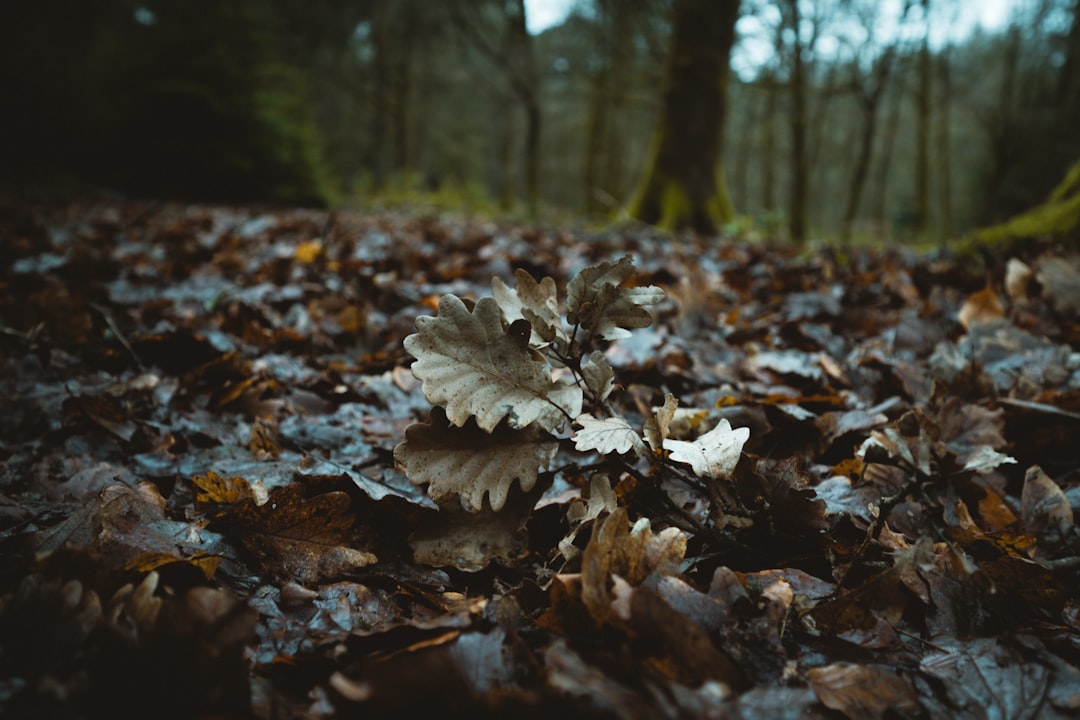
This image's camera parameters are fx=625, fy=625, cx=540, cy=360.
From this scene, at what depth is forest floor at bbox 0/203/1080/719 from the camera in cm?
63

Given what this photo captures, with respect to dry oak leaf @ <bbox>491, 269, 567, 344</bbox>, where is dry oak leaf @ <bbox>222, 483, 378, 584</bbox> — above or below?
below

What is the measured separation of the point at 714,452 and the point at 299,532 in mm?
623

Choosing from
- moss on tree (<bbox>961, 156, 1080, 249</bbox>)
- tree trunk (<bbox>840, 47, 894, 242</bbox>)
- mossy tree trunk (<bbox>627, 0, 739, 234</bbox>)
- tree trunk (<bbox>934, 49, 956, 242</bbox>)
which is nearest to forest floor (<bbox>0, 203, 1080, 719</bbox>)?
moss on tree (<bbox>961, 156, 1080, 249</bbox>)

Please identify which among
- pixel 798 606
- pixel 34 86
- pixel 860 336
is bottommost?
pixel 798 606

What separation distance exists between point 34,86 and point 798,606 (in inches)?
631

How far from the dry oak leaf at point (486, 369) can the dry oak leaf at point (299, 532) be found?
0.26m

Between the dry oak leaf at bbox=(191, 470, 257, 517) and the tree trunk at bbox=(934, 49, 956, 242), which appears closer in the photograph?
the dry oak leaf at bbox=(191, 470, 257, 517)

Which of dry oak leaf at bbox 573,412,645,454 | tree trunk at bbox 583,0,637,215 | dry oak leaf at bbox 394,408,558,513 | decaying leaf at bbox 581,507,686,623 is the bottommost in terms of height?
decaying leaf at bbox 581,507,686,623

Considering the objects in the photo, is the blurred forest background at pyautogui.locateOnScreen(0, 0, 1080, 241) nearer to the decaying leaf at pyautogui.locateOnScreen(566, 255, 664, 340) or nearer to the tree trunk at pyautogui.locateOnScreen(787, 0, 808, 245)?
the tree trunk at pyautogui.locateOnScreen(787, 0, 808, 245)

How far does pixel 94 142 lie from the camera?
11.7 metres

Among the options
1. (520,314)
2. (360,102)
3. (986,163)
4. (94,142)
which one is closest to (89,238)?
(520,314)

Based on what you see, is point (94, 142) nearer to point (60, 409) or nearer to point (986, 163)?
point (60, 409)

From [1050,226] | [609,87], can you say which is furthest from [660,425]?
[609,87]

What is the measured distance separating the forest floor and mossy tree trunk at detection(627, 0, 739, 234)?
6.44 metres
